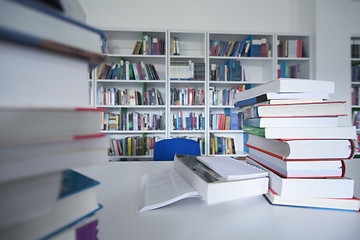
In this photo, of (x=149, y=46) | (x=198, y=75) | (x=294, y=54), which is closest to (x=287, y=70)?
(x=294, y=54)

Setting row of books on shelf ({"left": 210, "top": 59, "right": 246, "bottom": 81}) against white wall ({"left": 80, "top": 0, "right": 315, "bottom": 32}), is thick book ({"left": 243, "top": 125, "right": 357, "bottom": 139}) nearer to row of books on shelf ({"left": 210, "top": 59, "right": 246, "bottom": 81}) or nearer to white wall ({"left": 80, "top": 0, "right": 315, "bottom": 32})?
row of books on shelf ({"left": 210, "top": 59, "right": 246, "bottom": 81})

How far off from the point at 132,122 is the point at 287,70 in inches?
101

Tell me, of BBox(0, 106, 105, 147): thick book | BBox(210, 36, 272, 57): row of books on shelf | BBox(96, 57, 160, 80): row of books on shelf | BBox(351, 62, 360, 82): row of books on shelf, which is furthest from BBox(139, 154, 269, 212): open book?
BBox(351, 62, 360, 82): row of books on shelf

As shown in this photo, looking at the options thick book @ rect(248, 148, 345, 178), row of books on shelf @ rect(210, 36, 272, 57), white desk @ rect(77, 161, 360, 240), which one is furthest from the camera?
row of books on shelf @ rect(210, 36, 272, 57)

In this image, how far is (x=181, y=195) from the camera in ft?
1.57

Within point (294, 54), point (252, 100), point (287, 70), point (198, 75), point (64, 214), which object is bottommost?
point (64, 214)

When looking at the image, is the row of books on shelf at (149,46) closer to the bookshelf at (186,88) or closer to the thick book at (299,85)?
the bookshelf at (186,88)

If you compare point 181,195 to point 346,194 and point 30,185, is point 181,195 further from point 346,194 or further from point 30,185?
point 346,194

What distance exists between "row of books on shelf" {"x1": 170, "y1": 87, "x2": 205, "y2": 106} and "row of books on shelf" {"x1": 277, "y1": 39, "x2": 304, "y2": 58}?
1.42 m

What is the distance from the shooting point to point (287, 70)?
8.73ft

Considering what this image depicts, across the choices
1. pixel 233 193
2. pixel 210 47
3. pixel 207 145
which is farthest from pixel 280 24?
pixel 233 193

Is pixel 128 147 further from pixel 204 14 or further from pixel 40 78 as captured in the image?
pixel 204 14

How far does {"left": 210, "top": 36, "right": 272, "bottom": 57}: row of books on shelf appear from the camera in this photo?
2549mm

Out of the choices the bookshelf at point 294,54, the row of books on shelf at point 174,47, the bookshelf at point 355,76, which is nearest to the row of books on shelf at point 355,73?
the bookshelf at point 355,76
